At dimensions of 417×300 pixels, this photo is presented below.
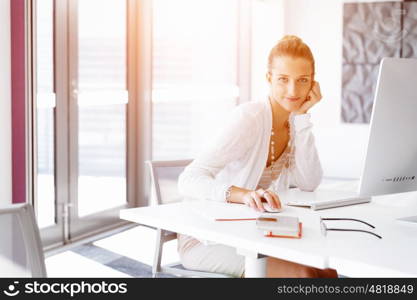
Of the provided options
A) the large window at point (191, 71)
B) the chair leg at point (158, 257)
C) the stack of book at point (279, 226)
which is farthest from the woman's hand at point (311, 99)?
the large window at point (191, 71)

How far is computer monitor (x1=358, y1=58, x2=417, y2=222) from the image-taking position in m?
1.90

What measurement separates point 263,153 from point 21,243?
140cm

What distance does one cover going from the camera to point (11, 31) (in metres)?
3.99

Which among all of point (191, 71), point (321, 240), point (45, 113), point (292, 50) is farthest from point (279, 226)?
point (191, 71)

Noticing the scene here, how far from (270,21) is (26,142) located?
428 centimetres

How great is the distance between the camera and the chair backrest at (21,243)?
1.33 m

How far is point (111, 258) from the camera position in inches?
173

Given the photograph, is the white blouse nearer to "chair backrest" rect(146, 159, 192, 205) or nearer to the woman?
the woman

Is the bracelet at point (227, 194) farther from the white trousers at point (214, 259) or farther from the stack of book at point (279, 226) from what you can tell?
the stack of book at point (279, 226)

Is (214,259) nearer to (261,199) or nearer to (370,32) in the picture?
(261,199)

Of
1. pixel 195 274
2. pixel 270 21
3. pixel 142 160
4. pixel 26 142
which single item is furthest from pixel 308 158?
pixel 270 21

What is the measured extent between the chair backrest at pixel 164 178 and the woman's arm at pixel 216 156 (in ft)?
1.04

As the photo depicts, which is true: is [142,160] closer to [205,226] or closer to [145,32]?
[145,32]

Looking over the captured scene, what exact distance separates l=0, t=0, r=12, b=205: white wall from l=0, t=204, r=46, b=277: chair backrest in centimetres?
269
